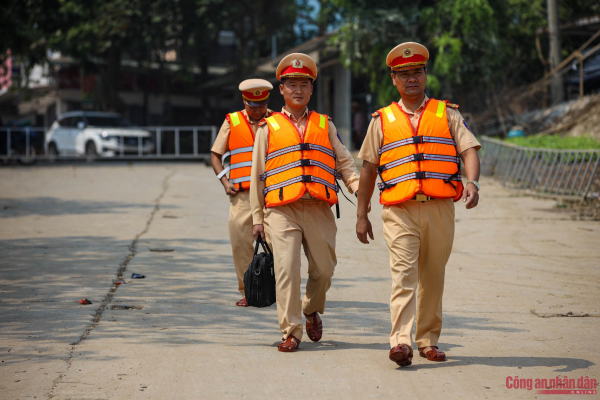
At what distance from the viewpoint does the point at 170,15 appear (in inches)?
1134

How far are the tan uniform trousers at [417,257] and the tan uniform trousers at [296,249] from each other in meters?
0.53

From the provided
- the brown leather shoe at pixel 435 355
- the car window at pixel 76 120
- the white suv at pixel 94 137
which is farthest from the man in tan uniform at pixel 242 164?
the car window at pixel 76 120

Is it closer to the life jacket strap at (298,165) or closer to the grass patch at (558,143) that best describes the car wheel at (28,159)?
the grass patch at (558,143)

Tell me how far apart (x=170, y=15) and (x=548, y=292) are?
80.2ft

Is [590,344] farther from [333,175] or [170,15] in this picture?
[170,15]

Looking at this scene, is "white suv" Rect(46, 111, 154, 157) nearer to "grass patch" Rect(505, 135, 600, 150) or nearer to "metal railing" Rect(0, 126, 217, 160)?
"metal railing" Rect(0, 126, 217, 160)

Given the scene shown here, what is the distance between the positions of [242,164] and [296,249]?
1.66m

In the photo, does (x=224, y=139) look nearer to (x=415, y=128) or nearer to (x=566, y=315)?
(x=415, y=128)

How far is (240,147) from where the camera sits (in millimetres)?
6461

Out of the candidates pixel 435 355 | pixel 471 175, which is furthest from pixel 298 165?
pixel 435 355

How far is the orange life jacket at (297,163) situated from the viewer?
495cm

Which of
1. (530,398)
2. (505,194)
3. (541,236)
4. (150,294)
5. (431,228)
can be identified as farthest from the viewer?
(505,194)

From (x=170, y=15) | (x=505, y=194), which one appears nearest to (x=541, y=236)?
(x=505, y=194)

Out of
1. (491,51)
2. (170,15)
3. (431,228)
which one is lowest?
(431,228)
